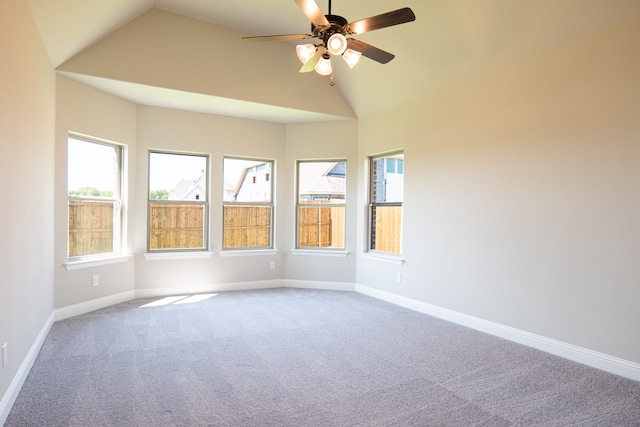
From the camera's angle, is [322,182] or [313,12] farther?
A: [322,182]

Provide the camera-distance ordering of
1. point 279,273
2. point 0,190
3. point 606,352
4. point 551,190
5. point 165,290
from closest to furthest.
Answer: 1. point 0,190
2. point 606,352
3. point 551,190
4. point 165,290
5. point 279,273

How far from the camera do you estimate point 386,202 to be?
548 cm

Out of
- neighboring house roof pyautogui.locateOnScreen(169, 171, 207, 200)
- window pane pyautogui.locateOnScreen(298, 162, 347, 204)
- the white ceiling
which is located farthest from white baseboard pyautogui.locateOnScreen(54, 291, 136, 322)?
window pane pyautogui.locateOnScreen(298, 162, 347, 204)

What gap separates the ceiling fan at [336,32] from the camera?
254 centimetres

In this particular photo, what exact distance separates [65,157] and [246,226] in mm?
2579

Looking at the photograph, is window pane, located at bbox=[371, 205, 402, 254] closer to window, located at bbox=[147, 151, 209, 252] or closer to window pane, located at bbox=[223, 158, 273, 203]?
window pane, located at bbox=[223, 158, 273, 203]

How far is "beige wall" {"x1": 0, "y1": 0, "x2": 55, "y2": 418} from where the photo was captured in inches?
89.2

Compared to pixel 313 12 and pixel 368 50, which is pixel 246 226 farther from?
pixel 313 12

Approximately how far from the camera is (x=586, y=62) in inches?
125

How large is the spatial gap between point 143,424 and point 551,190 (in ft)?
11.9

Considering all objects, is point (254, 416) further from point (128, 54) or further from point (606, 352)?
point (128, 54)

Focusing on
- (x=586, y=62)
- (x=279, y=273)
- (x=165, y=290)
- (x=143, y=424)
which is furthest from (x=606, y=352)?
(x=165, y=290)

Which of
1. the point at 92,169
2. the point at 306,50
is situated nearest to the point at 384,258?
the point at 306,50

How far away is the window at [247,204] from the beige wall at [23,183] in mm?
2414
